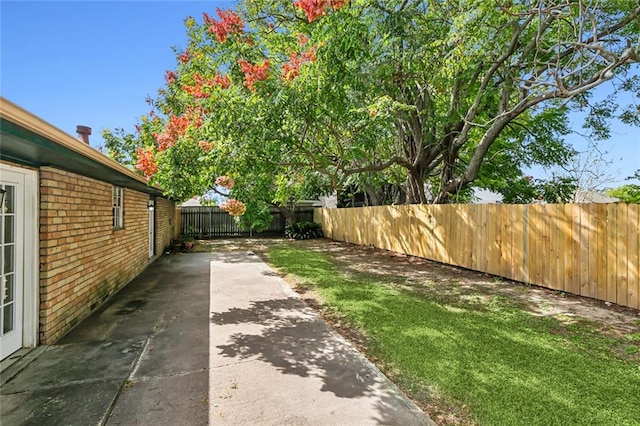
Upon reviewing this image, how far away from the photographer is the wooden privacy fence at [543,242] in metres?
5.16

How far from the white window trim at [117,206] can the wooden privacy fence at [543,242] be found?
7.74 meters

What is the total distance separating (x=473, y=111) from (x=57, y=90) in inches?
436

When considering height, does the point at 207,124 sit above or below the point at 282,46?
below

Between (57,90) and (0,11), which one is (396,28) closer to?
(0,11)

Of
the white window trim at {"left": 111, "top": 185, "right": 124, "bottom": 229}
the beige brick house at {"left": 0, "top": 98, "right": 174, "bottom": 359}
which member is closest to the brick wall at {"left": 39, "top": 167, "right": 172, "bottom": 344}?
the beige brick house at {"left": 0, "top": 98, "right": 174, "bottom": 359}

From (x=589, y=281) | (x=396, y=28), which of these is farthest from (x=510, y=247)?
(x=396, y=28)

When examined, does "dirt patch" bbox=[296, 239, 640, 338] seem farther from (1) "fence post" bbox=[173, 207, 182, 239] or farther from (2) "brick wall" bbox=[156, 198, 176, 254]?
(1) "fence post" bbox=[173, 207, 182, 239]

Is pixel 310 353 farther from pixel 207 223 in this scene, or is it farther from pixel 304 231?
pixel 207 223

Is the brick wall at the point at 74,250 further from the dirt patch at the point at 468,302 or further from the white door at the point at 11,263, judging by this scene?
the dirt patch at the point at 468,302

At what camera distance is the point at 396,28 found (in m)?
6.73

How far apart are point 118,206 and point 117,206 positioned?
61 mm

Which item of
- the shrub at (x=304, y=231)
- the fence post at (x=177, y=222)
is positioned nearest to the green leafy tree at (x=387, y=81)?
the fence post at (x=177, y=222)

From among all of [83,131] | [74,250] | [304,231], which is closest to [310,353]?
[74,250]

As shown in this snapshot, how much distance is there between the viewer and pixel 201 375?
305cm
